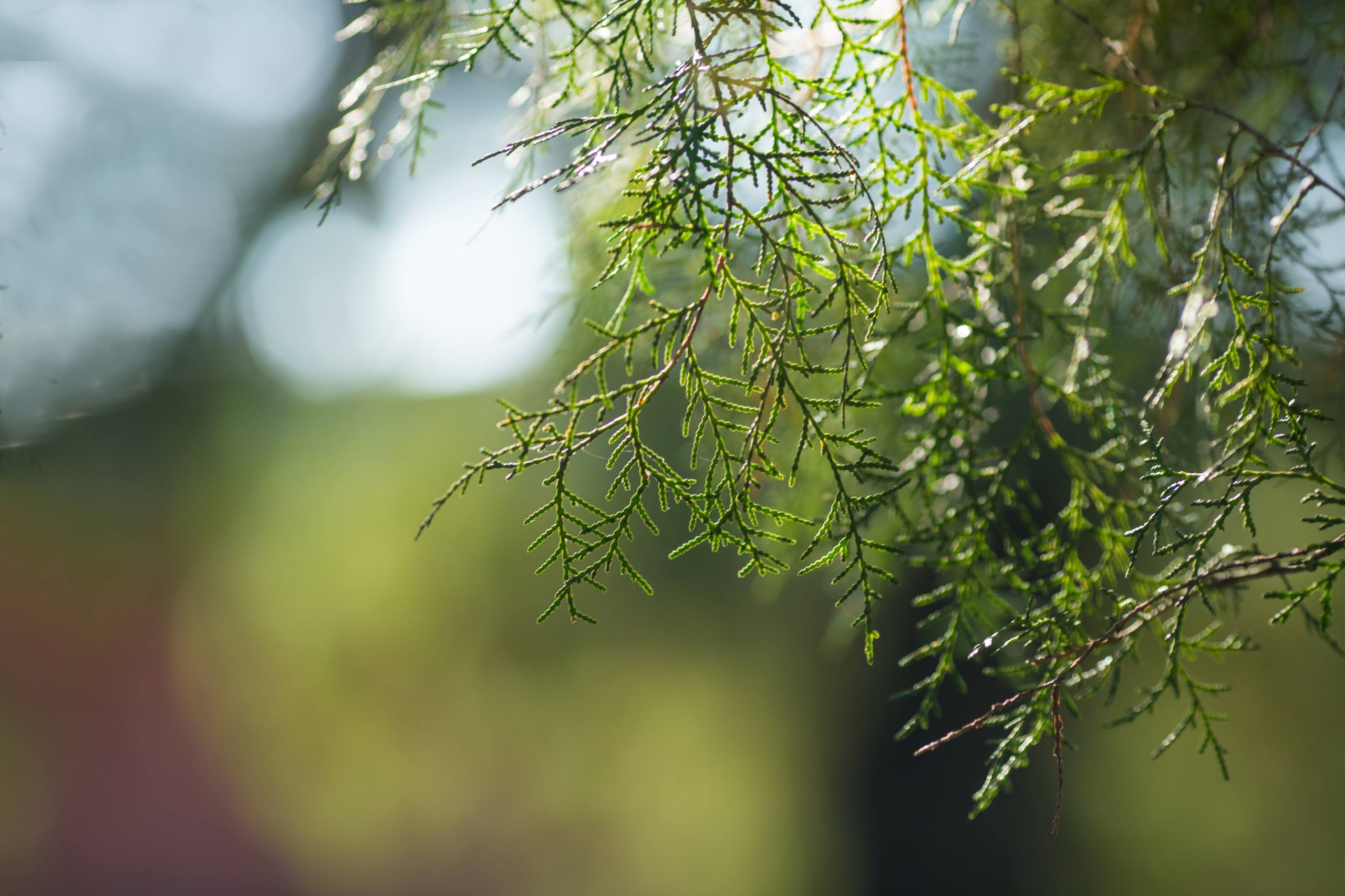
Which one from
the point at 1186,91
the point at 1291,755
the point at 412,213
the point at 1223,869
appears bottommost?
the point at 1223,869

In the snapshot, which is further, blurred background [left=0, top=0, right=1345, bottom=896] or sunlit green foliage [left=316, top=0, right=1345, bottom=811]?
blurred background [left=0, top=0, right=1345, bottom=896]

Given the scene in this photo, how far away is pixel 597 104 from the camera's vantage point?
30.5 inches

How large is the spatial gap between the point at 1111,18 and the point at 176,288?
4.22 m

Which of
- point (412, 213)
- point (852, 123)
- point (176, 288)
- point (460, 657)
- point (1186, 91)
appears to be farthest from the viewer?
point (460, 657)

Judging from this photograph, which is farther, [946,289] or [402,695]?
[402,695]

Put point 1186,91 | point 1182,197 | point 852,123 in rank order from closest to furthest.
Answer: point 852,123, point 1182,197, point 1186,91

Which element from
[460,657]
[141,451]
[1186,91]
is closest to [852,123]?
[1186,91]

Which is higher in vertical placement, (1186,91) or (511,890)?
(1186,91)

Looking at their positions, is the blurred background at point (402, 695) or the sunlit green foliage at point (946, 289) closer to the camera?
the sunlit green foliage at point (946, 289)

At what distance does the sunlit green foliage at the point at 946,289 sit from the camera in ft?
1.88

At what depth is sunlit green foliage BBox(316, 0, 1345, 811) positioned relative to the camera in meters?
0.57

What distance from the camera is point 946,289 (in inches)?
59.5

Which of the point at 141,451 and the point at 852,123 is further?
the point at 141,451

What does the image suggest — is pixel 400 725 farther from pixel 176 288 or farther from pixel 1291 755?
pixel 1291 755
